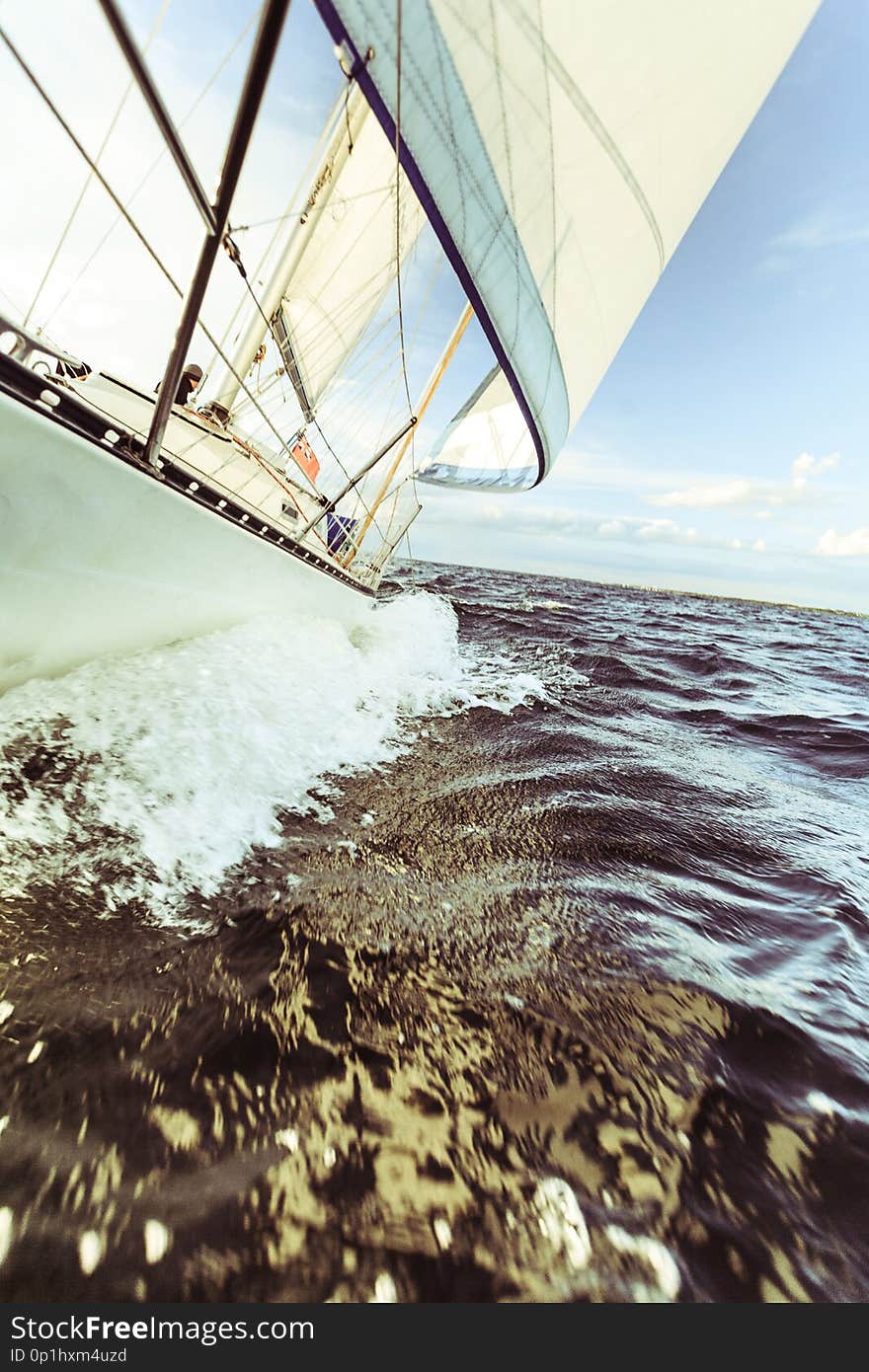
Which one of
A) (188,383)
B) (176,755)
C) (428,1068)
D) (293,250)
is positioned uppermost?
(293,250)

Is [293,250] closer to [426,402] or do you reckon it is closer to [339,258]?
[339,258]

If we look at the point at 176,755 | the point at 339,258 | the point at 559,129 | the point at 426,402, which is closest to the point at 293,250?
the point at 339,258

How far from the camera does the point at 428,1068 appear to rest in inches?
46.6

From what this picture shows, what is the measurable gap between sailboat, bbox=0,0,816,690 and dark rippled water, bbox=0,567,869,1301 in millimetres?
951

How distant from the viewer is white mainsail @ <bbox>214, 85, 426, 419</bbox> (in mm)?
7125

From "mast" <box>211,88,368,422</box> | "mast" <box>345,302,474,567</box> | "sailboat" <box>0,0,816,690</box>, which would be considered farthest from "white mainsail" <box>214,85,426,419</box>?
"sailboat" <box>0,0,816,690</box>

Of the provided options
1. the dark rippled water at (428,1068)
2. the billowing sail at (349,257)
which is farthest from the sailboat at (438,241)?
the billowing sail at (349,257)

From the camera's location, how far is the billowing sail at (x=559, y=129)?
206cm

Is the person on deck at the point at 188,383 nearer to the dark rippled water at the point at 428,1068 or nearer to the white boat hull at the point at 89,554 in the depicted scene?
the white boat hull at the point at 89,554

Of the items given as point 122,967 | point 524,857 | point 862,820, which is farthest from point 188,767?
point 862,820

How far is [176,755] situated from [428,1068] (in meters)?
1.81

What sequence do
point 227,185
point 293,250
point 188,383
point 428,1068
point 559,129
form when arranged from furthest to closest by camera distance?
point 293,250
point 188,383
point 559,129
point 227,185
point 428,1068

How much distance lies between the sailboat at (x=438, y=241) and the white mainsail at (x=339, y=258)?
174 inches

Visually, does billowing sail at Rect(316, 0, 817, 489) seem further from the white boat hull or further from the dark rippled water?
the dark rippled water
